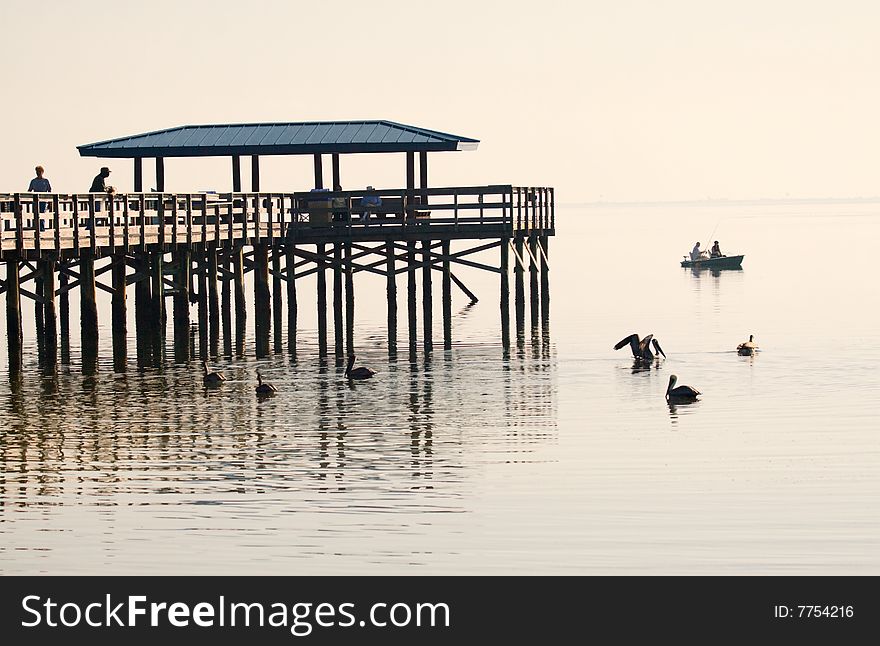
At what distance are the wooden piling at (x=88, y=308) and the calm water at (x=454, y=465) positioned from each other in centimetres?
98

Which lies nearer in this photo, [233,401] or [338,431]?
[338,431]

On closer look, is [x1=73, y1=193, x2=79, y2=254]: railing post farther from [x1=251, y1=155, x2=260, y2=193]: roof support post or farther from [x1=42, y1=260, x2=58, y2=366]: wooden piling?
[x1=251, y1=155, x2=260, y2=193]: roof support post

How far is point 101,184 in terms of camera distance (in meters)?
39.4

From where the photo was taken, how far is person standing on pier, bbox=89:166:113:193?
38938mm

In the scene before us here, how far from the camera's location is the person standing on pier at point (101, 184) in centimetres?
3894

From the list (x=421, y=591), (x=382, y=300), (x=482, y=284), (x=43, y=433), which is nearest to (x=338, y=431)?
(x=43, y=433)

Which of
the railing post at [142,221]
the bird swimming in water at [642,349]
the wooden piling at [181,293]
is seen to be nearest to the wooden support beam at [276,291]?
the wooden piling at [181,293]

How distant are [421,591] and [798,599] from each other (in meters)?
3.32

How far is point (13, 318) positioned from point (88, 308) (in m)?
3.41

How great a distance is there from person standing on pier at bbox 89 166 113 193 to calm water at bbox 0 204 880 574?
379cm

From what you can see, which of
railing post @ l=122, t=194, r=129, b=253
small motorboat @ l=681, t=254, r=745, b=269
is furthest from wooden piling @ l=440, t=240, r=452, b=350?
small motorboat @ l=681, t=254, r=745, b=269

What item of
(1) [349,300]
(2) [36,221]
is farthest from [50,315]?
(1) [349,300]

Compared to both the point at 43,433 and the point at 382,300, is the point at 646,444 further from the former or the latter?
the point at 382,300

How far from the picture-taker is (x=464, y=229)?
45094 millimetres
